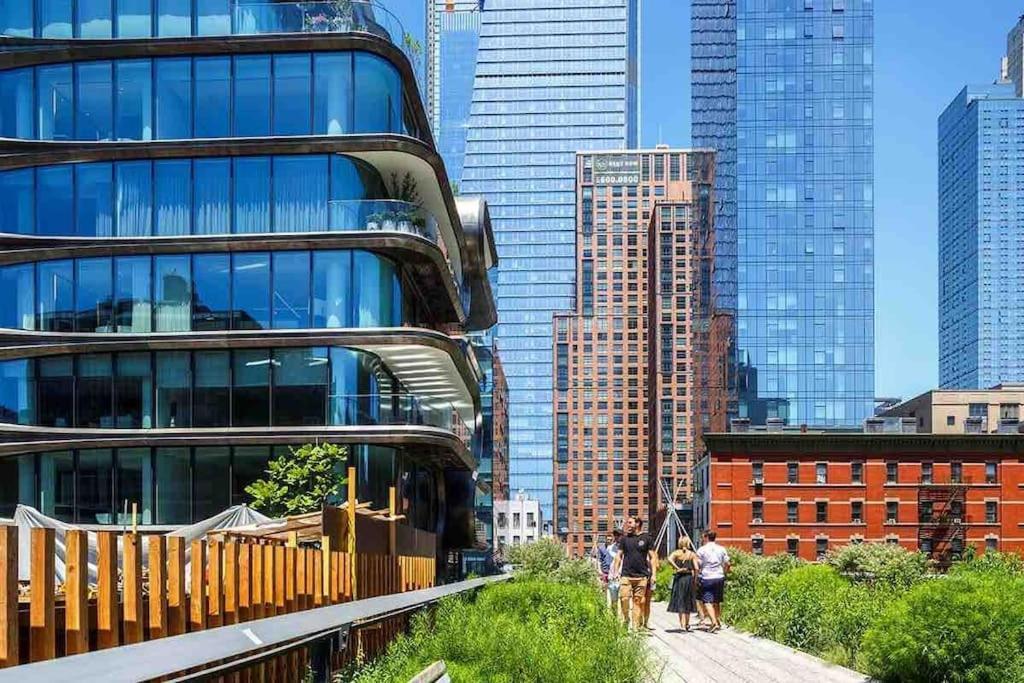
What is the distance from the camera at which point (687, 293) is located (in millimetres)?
A: 180750

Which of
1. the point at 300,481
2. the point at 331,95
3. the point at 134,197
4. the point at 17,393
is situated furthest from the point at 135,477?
the point at 331,95

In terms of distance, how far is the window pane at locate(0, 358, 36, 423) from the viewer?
34.1m

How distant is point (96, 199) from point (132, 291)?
2748 mm

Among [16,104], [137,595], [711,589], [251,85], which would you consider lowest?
[711,589]

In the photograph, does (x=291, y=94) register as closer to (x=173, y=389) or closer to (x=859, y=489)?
(x=173, y=389)

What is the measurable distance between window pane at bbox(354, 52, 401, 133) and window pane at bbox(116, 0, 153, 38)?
19.2 feet

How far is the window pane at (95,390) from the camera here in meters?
34.2

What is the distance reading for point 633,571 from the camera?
22.7m

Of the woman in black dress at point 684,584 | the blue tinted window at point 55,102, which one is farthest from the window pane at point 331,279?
the woman in black dress at point 684,584

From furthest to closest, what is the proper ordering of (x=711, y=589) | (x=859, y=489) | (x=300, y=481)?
(x=859, y=489) < (x=300, y=481) < (x=711, y=589)

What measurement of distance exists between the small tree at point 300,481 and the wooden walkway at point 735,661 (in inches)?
471

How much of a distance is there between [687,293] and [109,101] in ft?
494

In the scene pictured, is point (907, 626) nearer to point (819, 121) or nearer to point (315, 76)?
point (315, 76)

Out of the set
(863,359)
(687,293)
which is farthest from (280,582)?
(687,293)
